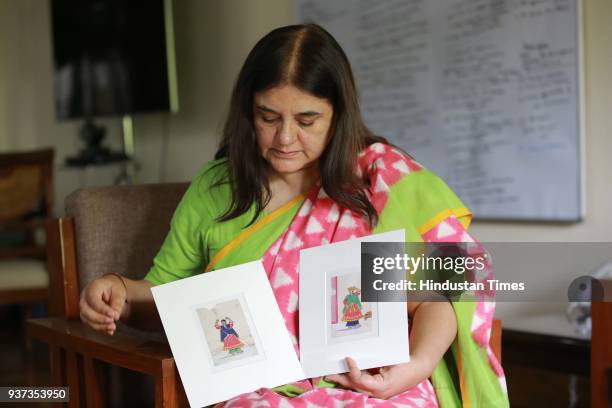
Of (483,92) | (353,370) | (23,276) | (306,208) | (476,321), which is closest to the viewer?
→ (353,370)

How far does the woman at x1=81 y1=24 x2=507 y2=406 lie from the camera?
4.37ft

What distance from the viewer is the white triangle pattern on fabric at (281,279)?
1.39 meters

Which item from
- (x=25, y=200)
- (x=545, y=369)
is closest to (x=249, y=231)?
(x=545, y=369)

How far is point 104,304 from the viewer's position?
141cm

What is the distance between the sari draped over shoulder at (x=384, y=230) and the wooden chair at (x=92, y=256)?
79 mm

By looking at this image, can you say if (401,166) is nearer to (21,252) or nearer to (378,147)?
(378,147)

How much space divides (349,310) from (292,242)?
0.67ft

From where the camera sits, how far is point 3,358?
3.72 metres

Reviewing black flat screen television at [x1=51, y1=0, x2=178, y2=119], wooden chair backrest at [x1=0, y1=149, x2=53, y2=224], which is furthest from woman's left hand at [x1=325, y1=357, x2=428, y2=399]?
wooden chair backrest at [x1=0, y1=149, x2=53, y2=224]

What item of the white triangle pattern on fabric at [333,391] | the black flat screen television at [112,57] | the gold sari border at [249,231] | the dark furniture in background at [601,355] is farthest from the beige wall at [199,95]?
the dark furniture in background at [601,355]

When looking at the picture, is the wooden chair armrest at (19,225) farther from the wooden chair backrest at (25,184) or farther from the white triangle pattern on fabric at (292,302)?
the white triangle pattern on fabric at (292,302)

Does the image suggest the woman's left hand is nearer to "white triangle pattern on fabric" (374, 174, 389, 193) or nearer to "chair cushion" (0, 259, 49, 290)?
"white triangle pattern on fabric" (374, 174, 389, 193)

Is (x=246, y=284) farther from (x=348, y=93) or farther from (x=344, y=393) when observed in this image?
(x=348, y=93)

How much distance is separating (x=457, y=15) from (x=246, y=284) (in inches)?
65.3
